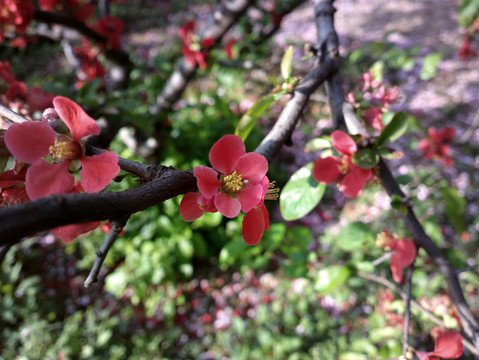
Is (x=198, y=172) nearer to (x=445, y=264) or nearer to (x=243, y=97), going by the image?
(x=445, y=264)

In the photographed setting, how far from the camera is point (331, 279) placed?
0.97m

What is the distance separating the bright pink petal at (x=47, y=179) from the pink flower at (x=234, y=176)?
0.16 metres

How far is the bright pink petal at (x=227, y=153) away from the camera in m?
0.38

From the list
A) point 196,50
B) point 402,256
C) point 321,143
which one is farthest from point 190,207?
point 196,50

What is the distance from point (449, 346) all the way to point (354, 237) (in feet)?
1.18

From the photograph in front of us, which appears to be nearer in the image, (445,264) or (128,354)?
(445,264)

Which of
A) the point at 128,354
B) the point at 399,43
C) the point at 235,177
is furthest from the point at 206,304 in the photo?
the point at 399,43

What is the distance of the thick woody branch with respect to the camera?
181mm

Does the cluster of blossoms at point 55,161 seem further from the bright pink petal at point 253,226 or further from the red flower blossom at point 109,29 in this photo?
the red flower blossom at point 109,29

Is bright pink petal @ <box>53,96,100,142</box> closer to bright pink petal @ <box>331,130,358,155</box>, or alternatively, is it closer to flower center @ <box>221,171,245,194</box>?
flower center @ <box>221,171,245,194</box>

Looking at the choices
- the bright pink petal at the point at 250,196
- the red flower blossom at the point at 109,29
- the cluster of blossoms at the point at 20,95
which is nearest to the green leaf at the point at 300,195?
the bright pink petal at the point at 250,196

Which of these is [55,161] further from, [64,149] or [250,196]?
[250,196]

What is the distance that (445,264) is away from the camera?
60cm

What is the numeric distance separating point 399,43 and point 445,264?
4.09 meters
